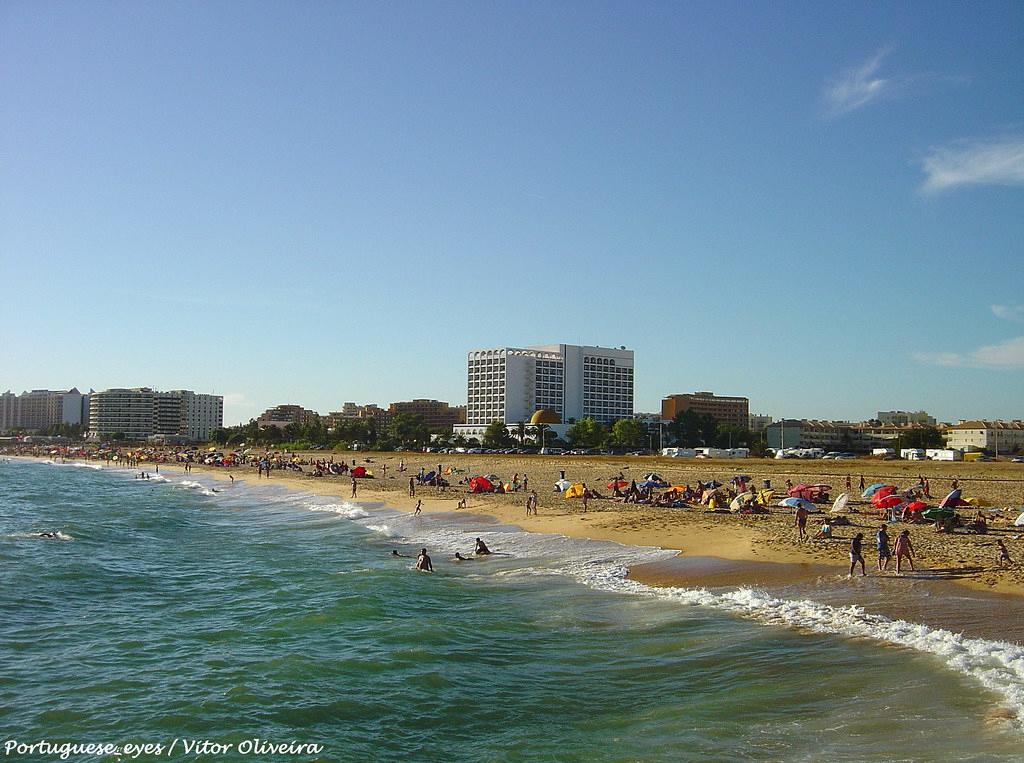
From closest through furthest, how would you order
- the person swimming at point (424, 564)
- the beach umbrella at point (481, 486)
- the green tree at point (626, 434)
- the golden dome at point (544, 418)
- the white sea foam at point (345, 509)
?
the person swimming at point (424, 564), the white sea foam at point (345, 509), the beach umbrella at point (481, 486), the green tree at point (626, 434), the golden dome at point (544, 418)

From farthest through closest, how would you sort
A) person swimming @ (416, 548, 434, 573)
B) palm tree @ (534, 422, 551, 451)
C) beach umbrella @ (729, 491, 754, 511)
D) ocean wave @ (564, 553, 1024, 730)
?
palm tree @ (534, 422, 551, 451)
beach umbrella @ (729, 491, 754, 511)
person swimming @ (416, 548, 434, 573)
ocean wave @ (564, 553, 1024, 730)

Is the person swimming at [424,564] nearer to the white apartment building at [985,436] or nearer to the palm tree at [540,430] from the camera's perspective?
the palm tree at [540,430]

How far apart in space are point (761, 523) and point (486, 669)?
58.2 ft

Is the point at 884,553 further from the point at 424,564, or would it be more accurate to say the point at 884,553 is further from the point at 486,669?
the point at 424,564

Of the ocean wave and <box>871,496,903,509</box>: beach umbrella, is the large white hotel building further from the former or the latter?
the ocean wave

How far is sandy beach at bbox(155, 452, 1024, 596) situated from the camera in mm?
19891

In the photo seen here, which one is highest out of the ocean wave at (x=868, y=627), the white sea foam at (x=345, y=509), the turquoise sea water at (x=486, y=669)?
the ocean wave at (x=868, y=627)

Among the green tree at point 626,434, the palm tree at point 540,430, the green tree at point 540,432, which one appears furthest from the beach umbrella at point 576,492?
the palm tree at point 540,430

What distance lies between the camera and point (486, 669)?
13.6 m

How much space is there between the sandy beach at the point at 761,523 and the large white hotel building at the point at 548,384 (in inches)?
3699

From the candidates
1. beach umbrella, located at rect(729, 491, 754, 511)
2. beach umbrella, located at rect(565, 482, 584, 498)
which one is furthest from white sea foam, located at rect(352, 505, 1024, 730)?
beach umbrella, located at rect(565, 482, 584, 498)

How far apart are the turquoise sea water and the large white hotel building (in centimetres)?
12775

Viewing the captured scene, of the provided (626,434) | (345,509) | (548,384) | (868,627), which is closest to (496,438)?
(626,434)

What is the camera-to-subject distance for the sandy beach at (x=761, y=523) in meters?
19.9
